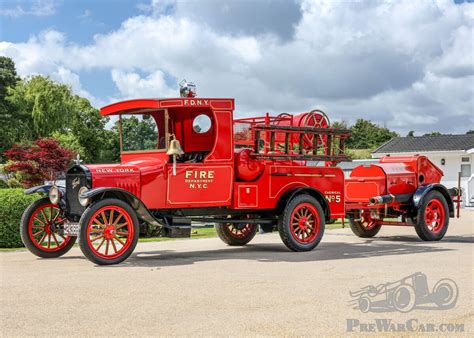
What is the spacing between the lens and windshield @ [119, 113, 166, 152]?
12211mm

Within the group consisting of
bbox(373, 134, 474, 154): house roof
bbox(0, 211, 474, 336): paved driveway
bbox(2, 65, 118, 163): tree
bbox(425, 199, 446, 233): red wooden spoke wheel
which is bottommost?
bbox(0, 211, 474, 336): paved driveway

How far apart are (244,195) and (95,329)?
251 inches

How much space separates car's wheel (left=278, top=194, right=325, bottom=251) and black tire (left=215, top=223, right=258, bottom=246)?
1593 millimetres

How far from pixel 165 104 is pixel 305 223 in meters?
3.43

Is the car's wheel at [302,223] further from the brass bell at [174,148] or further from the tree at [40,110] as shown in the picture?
the tree at [40,110]

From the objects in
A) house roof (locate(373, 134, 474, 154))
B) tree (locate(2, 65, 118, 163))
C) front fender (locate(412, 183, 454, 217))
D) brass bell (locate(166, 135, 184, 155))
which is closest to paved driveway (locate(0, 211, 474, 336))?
front fender (locate(412, 183, 454, 217))

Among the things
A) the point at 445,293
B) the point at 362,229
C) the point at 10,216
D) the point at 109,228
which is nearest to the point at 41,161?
the point at 10,216

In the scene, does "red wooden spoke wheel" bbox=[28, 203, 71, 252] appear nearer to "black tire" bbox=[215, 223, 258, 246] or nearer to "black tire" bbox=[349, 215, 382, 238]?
"black tire" bbox=[215, 223, 258, 246]

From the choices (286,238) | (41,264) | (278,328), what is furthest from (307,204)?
(278,328)

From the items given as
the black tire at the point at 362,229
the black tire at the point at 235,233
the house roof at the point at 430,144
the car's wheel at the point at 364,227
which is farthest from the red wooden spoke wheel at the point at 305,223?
the house roof at the point at 430,144

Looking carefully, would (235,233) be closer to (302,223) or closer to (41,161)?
(302,223)

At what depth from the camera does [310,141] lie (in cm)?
1322

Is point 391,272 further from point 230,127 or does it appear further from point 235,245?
point 235,245

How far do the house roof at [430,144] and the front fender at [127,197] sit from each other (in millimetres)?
32336
